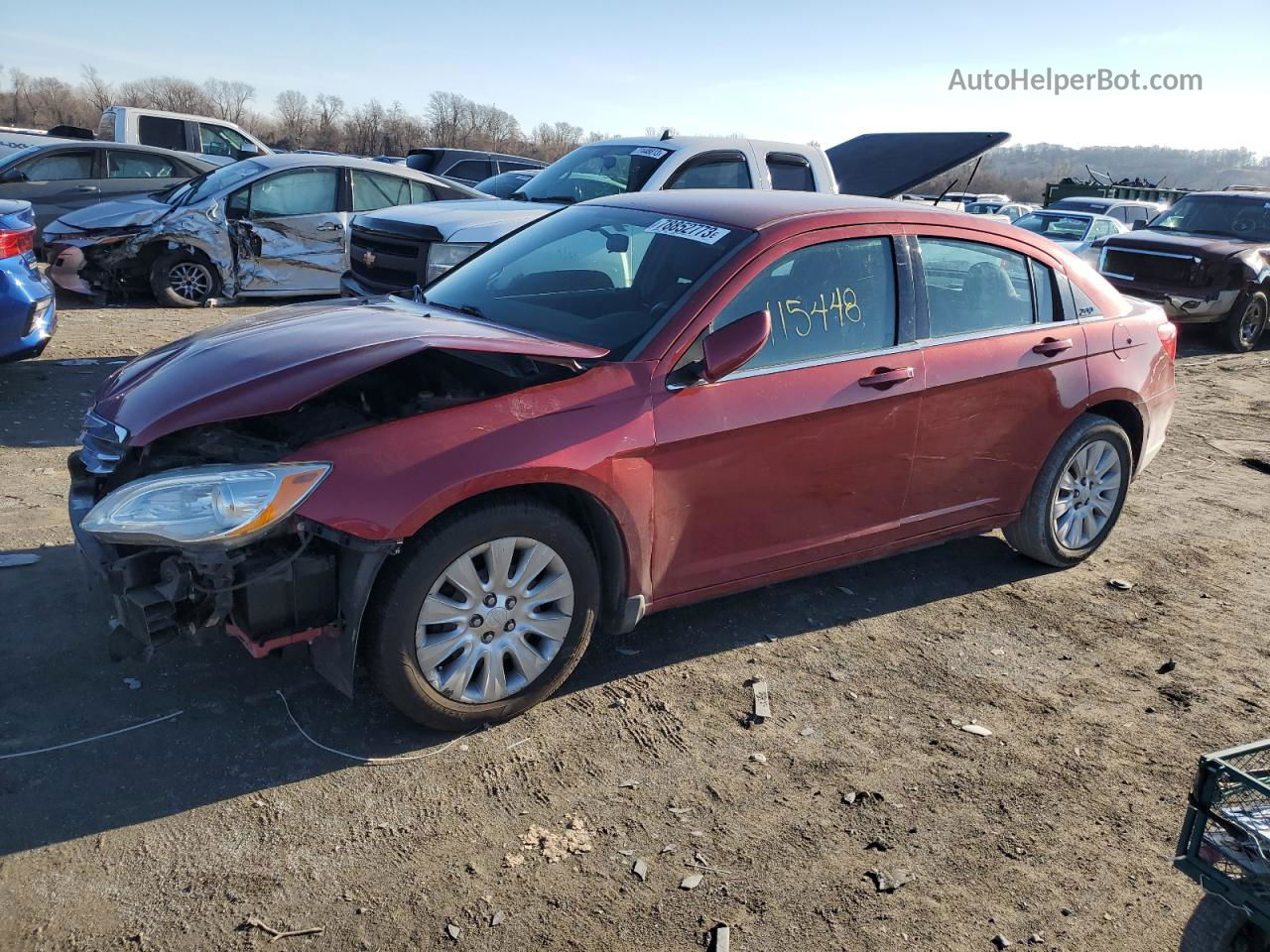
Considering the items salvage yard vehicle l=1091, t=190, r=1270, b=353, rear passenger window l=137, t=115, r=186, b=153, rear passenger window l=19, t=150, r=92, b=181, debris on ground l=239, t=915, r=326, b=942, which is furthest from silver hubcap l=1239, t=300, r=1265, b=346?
rear passenger window l=137, t=115, r=186, b=153

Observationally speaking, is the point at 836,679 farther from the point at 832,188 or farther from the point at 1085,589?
the point at 832,188

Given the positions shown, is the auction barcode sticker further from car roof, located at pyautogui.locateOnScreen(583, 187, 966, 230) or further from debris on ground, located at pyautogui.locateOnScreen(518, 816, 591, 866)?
debris on ground, located at pyautogui.locateOnScreen(518, 816, 591, 866)

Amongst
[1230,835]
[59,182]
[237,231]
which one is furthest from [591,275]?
[59,182]

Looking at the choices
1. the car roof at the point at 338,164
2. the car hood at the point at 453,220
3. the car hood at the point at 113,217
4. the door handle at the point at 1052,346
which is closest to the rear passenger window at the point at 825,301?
the door handle at the point at 1052,346

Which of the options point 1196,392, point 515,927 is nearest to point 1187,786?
point 515,927

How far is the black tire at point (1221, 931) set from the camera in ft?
7.64

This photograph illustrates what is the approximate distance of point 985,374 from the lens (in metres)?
4.58

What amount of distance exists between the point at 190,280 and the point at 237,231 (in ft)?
2.47

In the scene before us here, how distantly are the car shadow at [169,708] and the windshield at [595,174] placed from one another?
5.32 metres

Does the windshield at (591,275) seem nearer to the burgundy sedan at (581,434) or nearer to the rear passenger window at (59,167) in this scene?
the burgundy sedan at (581,434)

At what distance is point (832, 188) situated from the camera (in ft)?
30.3

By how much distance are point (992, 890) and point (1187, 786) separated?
1.09 m

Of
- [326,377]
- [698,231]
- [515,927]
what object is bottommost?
[515,927]

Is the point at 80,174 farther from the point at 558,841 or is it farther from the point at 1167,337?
the point at 558,841
